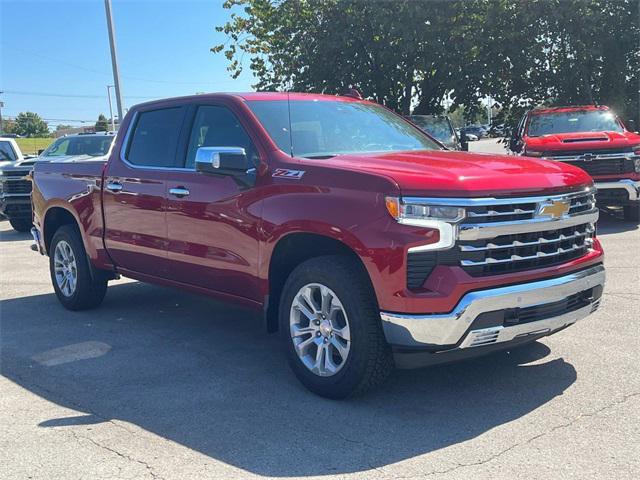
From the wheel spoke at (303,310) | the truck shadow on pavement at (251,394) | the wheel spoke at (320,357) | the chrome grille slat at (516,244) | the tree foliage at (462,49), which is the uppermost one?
the tree foliage at (462,49)

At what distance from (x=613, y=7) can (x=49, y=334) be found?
1551 cm

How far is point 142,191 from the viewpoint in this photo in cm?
575

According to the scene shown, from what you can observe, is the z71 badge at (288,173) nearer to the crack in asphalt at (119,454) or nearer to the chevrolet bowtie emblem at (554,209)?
the chevrolet bowtie emblem at (554,209)

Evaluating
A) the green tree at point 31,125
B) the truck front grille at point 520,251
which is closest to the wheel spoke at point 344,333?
the truck front grille at point 520,251

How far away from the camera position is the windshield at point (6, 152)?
15772 mm

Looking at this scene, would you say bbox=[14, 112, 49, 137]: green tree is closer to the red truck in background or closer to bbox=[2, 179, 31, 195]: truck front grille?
bbox=[2, 179, 31, 195]: truck front grille

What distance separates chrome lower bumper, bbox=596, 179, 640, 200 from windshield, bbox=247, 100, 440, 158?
6536 mm

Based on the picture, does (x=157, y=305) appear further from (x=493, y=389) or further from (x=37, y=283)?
(x=493, y=389)

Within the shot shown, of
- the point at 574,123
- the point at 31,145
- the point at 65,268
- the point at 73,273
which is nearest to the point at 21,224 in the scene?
the point at 65,268

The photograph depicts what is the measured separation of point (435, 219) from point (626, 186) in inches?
335

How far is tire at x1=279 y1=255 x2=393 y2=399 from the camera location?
401 centimetres

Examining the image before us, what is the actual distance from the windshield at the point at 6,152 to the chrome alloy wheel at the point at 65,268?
32.1 feet

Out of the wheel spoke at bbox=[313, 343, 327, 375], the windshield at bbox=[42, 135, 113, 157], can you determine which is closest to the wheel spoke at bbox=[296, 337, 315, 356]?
the wheel spoke at bbox=[313, 343, 327, 375]

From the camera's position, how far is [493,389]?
14.5ft
